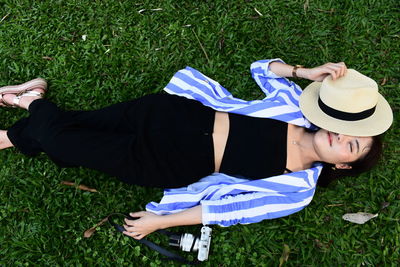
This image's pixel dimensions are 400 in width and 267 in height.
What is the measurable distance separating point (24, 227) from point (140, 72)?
186 cm

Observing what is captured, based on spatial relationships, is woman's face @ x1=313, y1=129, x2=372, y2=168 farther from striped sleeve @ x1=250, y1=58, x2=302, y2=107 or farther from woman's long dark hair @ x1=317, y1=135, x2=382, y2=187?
striped sleeve @ x1=250, y1=58, x2=302, y2=107

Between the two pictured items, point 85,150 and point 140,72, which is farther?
point 140,72

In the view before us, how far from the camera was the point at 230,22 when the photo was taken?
12.7ft

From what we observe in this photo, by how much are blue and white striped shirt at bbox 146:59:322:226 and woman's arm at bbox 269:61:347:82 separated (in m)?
0.07

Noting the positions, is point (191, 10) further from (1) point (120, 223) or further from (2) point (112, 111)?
(1) point (120, 223)

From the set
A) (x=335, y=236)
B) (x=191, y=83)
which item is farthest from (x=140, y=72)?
(x=335, y=236)

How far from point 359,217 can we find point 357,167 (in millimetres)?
731

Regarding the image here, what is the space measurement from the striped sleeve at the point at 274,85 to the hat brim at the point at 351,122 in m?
0.26

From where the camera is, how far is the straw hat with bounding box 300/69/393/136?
2644 millimetres

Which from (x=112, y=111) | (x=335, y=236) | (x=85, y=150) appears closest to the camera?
(x=85, y=150)

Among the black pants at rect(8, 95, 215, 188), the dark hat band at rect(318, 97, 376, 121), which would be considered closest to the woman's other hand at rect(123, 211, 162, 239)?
the black pants at rect(8, 95, 215, 188)

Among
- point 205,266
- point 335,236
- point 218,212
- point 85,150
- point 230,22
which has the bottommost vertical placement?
point 205,266

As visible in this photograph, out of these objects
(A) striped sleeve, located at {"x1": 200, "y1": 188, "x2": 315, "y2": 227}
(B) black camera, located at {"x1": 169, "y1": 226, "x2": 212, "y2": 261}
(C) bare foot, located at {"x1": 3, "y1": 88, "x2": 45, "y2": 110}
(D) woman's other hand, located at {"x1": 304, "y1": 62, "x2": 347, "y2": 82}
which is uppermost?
(D) woman's other hand, located at {"x1": 304, "y1": 62, "x2": 347, "y2": 82}

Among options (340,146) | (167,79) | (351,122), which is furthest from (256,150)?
(167,79)
